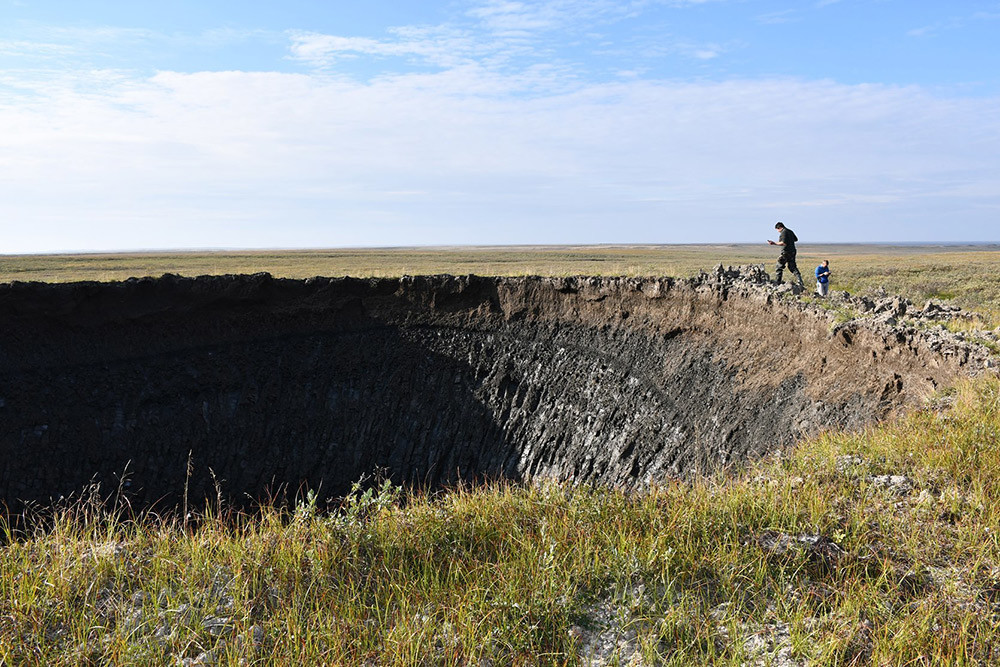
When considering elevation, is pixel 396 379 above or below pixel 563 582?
below

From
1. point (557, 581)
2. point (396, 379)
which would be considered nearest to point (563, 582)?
point (557, 581)

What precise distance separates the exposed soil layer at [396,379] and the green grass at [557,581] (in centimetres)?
640

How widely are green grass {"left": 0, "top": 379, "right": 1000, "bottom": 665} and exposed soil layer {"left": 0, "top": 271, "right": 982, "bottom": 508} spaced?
6398 mm

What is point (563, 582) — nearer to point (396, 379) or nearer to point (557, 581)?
point (557, 581)

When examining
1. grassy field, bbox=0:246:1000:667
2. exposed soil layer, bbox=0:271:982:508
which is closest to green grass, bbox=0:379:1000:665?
grassy field, bbox=0:246:1000:667

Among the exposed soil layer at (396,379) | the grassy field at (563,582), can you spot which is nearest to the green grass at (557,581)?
the grassy field at (563,582)

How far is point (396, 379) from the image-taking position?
1866 cm

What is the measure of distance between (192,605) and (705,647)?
3323 millimetres

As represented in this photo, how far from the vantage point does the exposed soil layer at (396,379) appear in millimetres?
13109

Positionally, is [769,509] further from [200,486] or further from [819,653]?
[200,486]

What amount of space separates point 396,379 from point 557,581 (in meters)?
15.0

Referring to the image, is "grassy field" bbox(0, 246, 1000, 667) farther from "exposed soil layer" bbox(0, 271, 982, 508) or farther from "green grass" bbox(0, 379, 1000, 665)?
"exposed soil layer" bbox(0, 271, 982, 508)

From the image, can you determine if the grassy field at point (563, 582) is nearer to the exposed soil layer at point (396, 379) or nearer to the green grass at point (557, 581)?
the green grass at point (557, 581)

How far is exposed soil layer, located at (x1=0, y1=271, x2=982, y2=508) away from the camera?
13.1m
